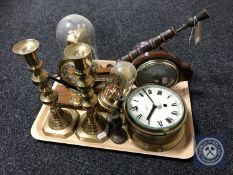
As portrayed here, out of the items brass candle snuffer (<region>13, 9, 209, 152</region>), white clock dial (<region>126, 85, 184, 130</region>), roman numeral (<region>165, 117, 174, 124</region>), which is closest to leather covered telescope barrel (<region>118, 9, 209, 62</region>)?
brass candle snuffer (<region>13, 9, 209, 152</region>)

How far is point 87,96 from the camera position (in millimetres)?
980

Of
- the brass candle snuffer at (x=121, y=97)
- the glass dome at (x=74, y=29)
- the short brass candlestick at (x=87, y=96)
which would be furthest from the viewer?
the glass dome at (x=74, y=29)

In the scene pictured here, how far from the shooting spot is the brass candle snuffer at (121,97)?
1006 millimetres

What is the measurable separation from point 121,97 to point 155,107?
15cm

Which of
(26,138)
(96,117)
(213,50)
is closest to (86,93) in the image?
(96,117)

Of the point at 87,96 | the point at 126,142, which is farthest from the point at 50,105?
the point at 126,142

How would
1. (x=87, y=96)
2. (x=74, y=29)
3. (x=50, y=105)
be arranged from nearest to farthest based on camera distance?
(x=87, y=96) → (x=50, y=105) → (x=74, y=29)

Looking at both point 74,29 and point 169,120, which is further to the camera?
point 74,29

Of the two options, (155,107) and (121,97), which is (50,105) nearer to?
(121,97)

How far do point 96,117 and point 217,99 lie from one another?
1.85 ft

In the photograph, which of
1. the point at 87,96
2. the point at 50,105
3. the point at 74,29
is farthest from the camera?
the point at 74,29

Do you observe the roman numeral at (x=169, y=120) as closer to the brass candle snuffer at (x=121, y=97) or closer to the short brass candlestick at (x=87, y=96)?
the brass candle snuffer at (x=121, y=97)

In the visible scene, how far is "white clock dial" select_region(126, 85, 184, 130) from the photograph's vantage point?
102cm

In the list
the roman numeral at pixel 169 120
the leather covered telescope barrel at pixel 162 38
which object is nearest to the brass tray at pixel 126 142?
the roman numeral at pixel 169 120
